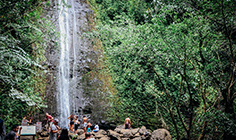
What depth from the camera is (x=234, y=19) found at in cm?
463

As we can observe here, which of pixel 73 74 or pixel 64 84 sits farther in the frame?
pixel 73 74

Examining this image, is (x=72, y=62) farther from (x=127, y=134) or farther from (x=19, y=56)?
(x=19, y=56)

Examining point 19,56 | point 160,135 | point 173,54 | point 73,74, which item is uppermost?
point 73,74

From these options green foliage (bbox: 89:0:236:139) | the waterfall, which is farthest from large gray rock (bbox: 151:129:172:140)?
the waterfall

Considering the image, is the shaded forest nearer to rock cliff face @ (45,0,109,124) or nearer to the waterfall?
rock cliff face @ (45,0,109,124)

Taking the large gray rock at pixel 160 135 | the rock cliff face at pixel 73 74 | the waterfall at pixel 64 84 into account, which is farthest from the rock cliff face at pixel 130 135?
the rock cliff face at pixel 73 74

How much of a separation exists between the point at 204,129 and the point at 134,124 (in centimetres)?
632

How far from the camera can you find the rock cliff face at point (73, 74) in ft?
35.8

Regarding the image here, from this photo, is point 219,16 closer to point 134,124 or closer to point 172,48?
point 172,48

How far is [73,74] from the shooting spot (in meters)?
12.2

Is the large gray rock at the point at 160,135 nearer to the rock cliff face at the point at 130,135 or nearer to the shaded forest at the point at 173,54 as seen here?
the rock cliff face at the point at 130,135

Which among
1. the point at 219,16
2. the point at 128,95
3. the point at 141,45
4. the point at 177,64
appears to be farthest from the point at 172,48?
the point at 128,95

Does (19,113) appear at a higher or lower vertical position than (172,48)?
lower

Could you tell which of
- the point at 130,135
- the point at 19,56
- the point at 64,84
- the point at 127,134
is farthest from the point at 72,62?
the point at 19,56
